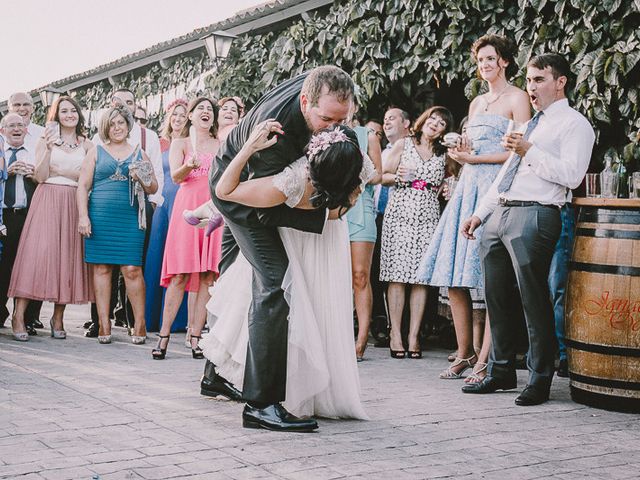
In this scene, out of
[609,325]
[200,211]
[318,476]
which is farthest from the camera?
[200,211]

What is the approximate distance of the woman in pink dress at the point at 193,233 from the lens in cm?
640

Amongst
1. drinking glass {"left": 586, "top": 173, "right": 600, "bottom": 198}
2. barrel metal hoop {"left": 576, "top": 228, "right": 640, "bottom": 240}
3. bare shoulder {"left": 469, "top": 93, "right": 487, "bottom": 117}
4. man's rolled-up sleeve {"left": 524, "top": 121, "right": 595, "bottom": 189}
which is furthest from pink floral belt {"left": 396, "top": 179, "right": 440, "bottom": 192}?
barrel metal hoop {"left": 576, "top": 228, "right": 640, "bottom": 240}

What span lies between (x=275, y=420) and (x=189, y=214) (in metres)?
1.93

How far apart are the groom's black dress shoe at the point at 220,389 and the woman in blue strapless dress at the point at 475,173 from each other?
161cm

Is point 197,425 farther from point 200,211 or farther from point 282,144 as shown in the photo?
point 200,211

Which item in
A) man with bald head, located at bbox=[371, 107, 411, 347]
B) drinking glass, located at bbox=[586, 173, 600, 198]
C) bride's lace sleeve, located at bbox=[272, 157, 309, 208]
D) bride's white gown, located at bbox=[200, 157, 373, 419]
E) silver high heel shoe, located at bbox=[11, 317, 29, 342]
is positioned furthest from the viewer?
man with bald head, located at bbox=[371, 107, 411, 347]

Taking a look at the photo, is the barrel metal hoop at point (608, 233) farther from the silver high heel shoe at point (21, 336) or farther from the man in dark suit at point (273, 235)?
the silver high heel shoe at point (21, 336)

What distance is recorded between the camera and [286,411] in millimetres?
3850

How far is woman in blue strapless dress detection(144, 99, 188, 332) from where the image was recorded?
7.55m

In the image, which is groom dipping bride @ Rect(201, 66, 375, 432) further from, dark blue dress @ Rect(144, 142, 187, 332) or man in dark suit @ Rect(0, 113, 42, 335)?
man in dark suit @ Rect(0, 113, 42, 335)

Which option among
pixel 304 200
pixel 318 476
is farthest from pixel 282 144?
pixel 318 476

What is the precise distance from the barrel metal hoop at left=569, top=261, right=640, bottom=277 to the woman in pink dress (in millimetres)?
2973

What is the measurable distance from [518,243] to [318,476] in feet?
6.87

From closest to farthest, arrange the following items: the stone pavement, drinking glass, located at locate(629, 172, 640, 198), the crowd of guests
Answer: the stone pavement, drinking glass, located at locate(629, 172, 640, 198), the crowd of guests
